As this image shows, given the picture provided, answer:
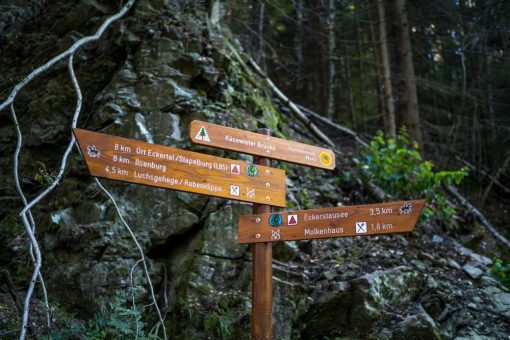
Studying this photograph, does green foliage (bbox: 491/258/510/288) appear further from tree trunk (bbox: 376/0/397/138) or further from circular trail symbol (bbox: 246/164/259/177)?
circular trail symbol (bbox: 246/164/259/177)

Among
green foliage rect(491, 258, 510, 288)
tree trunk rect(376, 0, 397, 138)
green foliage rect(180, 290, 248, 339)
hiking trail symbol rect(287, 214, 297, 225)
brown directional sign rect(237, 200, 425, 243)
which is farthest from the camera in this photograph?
tree trunk rect(376, 0, 397, 138)

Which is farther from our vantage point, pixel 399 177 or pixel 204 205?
pixel 399 177

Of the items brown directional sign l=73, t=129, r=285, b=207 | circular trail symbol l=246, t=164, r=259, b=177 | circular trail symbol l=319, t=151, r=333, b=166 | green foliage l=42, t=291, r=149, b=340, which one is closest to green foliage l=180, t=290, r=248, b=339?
green foliage l=42, t=291, r=149, b=340

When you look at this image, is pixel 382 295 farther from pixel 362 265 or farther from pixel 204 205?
pixel 204 205

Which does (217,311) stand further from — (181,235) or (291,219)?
(291,219)

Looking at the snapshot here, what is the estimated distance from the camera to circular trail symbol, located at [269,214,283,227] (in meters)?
4.10

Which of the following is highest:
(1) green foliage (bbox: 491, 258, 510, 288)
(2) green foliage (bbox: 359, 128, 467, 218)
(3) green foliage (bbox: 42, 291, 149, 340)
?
(2) green foliage (bbox: 359, 128, 467, 218)

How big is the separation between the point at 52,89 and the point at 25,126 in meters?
0.73

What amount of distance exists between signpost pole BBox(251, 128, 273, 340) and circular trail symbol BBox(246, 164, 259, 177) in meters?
0.31

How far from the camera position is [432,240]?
721 cm

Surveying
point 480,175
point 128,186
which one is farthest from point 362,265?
point 480,175

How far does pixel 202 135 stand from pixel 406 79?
741 centimetres

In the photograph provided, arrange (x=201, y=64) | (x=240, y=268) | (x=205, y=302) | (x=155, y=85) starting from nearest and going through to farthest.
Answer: (x=205, y=302)
(x=240, y=268)
(x=155, y=85)
(x=201, y=64)

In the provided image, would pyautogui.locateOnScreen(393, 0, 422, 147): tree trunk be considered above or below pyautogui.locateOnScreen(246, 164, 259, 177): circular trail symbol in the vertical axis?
above
